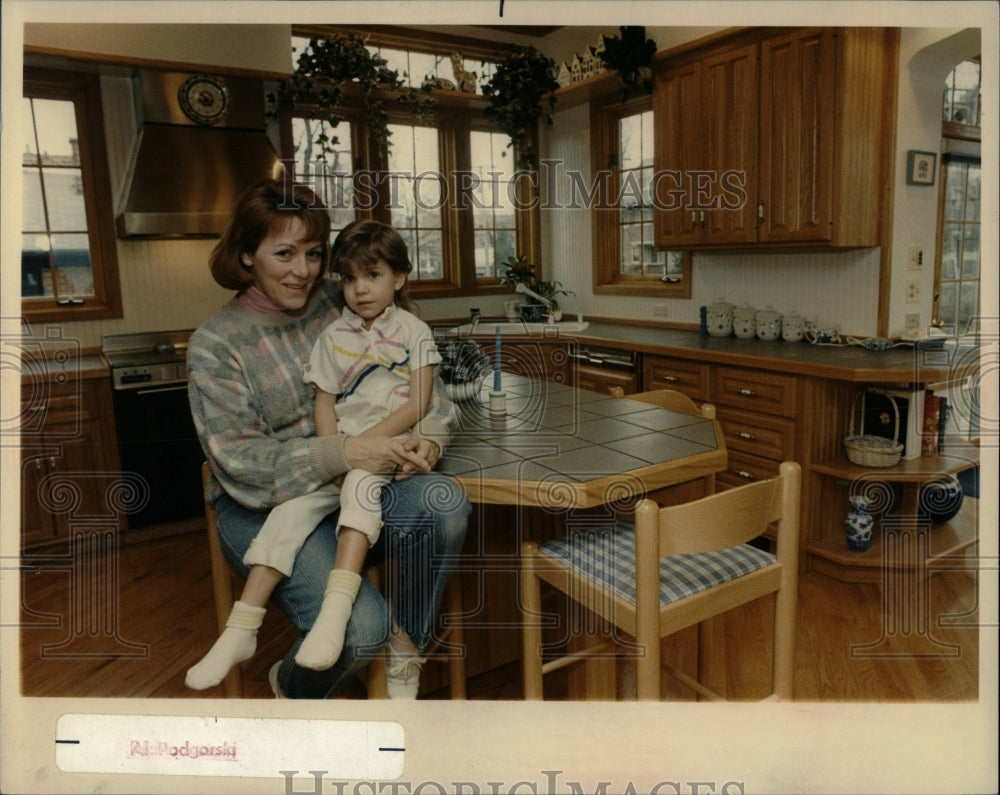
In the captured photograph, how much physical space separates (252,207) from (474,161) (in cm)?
169

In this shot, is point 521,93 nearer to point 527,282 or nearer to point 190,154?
point 527,282

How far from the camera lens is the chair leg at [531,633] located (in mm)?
1481

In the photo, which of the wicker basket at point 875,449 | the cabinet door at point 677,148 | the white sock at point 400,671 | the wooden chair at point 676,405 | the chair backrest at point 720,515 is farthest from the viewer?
the cabinet door at point 677,148

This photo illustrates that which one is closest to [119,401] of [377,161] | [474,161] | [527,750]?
[377,161]

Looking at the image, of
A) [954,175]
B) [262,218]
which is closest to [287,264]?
[262,218]

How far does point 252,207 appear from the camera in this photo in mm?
1336

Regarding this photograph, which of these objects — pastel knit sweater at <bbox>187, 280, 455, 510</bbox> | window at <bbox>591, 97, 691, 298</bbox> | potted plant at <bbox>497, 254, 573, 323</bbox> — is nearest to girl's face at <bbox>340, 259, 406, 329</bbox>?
pastel knit sweater at <bbox>187, 280, 455, 510</bbox>

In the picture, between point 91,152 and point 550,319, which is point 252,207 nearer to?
point 550,319

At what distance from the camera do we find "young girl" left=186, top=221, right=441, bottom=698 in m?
1.25

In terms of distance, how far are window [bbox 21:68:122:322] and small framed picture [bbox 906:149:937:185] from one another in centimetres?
332

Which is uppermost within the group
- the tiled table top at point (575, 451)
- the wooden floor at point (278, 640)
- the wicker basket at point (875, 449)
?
the tiled table top at point (575, 451)

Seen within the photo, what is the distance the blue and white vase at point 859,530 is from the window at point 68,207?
3.21m

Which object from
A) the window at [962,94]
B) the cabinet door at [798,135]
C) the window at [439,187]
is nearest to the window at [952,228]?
the window at [962,94]

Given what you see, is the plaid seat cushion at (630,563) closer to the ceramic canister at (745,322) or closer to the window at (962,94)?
the ceramic canister at (745,322)
